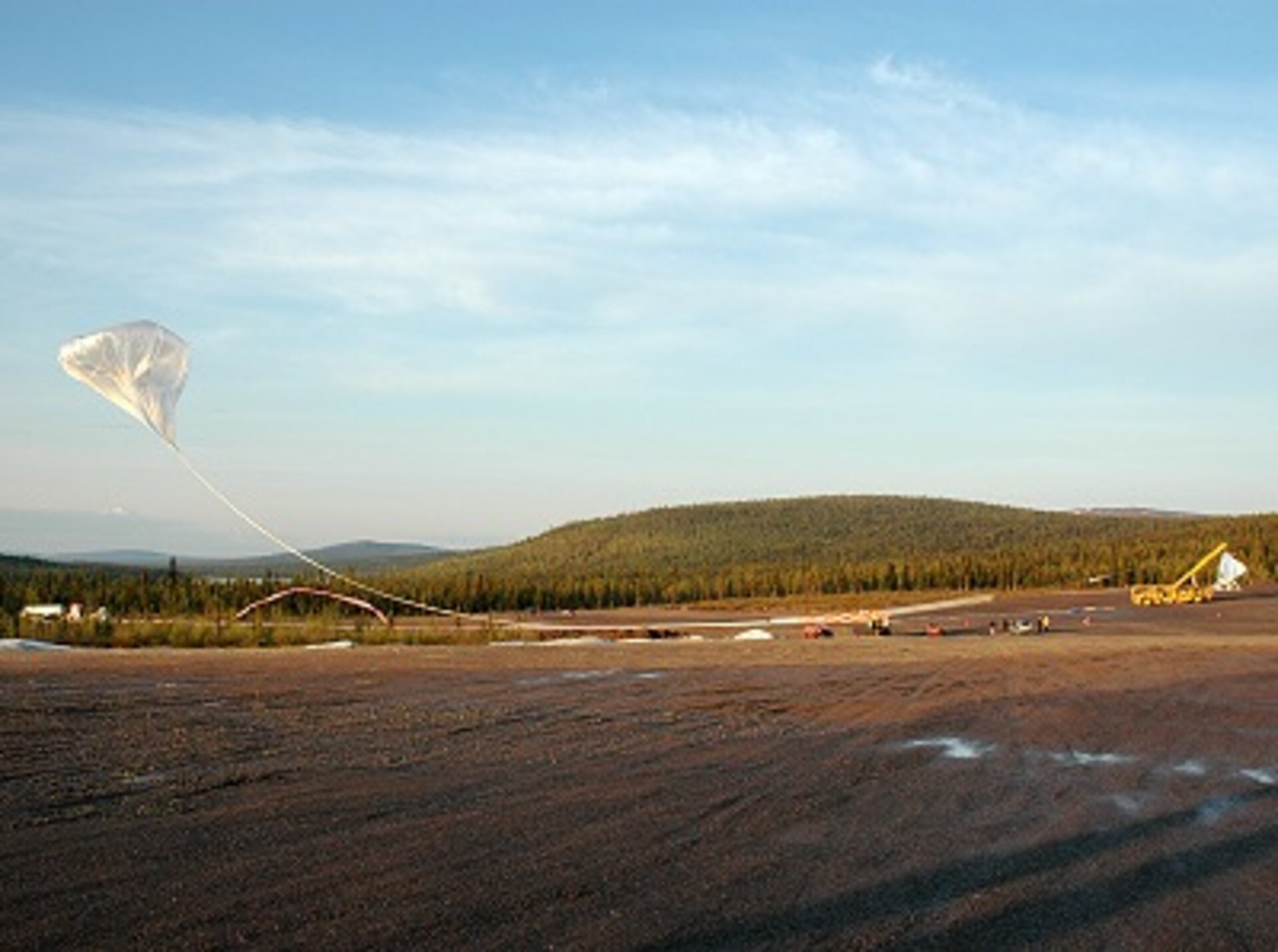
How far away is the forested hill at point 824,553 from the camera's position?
7719 cm

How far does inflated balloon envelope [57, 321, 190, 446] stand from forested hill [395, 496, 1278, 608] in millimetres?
48785

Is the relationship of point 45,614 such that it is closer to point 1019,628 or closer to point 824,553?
point 1019,628

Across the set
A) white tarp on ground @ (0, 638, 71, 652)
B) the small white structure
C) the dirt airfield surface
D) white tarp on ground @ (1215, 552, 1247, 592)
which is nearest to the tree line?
the small white structure

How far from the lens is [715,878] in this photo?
719cm

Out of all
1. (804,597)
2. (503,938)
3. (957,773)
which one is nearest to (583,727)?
(957,773)

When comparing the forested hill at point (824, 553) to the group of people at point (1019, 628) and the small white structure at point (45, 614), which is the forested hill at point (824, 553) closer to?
the small white structure at point (45, 614)

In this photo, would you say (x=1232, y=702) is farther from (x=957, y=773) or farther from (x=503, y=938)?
(x=503, y=938)

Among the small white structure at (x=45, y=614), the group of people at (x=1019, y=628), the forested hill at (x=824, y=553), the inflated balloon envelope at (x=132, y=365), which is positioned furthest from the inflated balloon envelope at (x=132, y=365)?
the forested hill at (x=824, y=553)

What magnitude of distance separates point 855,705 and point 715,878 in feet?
30.4

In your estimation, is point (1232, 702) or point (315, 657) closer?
point (1232, 702)

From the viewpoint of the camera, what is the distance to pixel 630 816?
8.83m

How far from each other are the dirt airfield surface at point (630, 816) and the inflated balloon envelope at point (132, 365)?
3826mm

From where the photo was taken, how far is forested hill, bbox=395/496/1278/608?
77188 mm

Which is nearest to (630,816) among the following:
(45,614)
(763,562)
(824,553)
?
(45,614)
